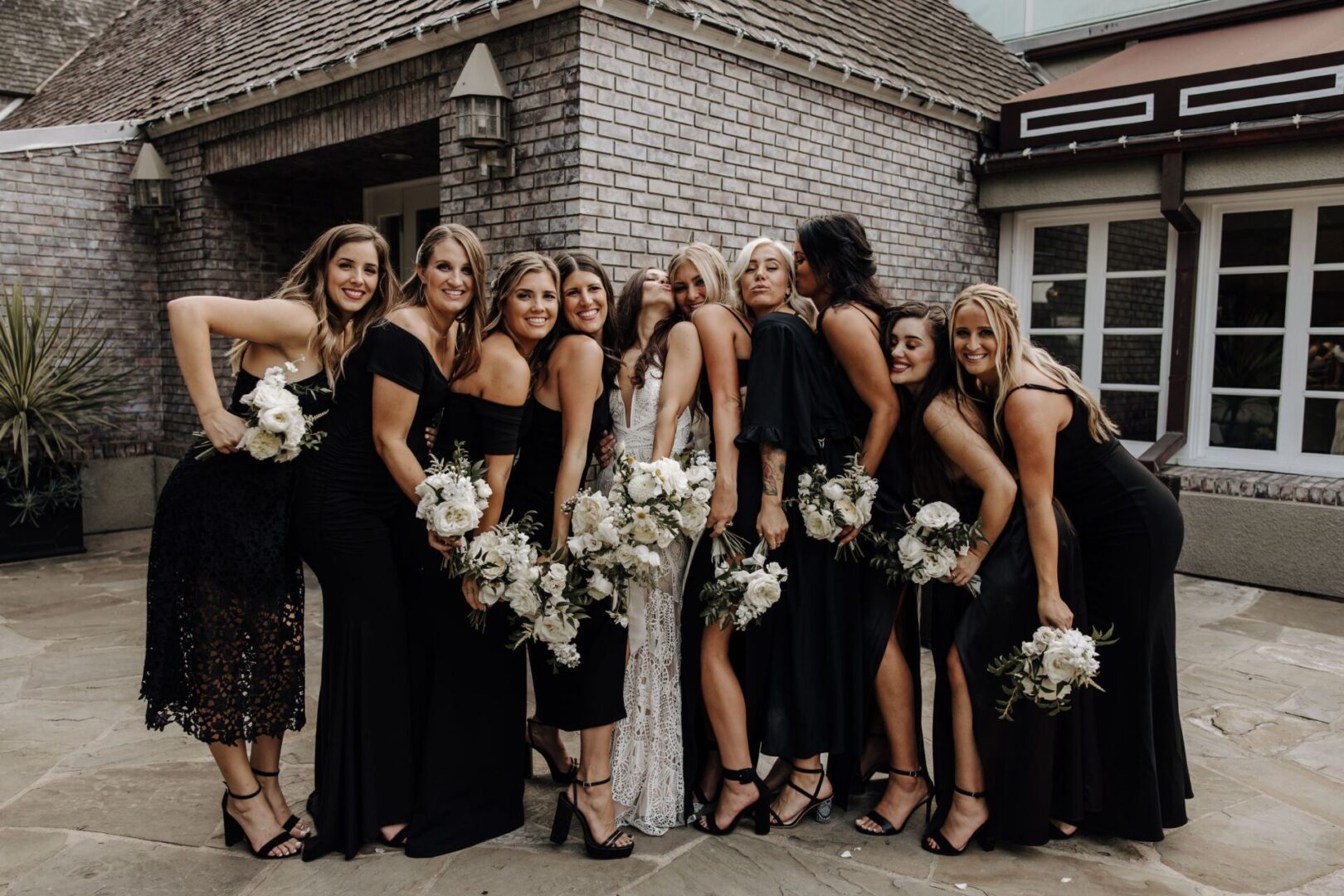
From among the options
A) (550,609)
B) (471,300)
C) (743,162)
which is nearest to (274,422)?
(471,300)

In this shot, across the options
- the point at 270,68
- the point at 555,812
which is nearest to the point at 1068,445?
the point at 555,812

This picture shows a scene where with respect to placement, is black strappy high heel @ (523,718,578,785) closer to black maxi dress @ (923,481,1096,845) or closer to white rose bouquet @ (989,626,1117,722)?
black maxi dress @ (923,481,1096,845)

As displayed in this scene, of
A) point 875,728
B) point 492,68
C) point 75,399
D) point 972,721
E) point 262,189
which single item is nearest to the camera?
point 972,721

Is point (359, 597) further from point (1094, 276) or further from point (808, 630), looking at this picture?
point (1094, 276)

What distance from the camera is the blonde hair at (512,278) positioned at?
3.29 m

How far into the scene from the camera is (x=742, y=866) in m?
3.29

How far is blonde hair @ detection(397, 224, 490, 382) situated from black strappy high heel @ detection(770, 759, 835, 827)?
180cm

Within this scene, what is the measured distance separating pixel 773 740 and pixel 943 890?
28.6 inches

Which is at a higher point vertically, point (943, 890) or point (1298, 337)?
point (1298, 337)

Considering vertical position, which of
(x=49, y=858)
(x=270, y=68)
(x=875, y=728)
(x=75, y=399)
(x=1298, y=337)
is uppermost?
(x=270, y=68)

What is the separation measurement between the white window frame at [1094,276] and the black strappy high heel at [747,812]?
211 inches

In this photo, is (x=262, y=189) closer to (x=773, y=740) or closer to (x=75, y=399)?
(x=75, y=399)

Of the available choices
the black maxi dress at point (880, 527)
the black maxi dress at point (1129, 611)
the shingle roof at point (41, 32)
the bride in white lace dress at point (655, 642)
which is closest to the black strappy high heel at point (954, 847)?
the black maxi dress at point (880, 527)

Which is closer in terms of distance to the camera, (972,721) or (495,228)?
(972,721)
